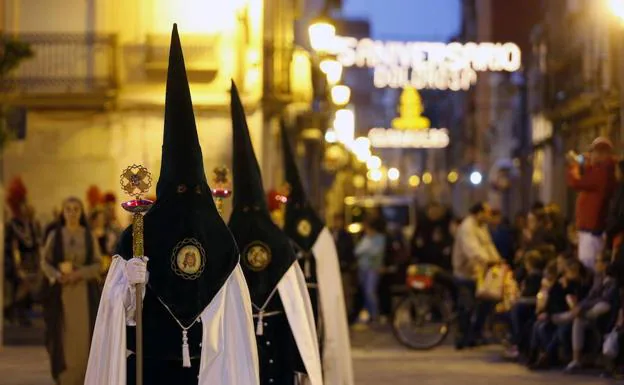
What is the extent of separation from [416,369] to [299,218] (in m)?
4.48

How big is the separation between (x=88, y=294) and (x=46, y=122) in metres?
13.1

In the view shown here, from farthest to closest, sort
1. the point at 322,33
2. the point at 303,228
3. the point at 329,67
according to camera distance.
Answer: the point at 329,67 → the point at 322,33 → the point at 303,228

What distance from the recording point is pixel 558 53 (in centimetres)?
3928

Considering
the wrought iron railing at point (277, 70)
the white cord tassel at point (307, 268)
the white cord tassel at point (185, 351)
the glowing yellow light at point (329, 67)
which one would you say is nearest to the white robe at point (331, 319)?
the white cord tassel at point (307, 268)

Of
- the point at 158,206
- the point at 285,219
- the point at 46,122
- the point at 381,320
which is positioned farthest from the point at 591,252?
the point at 46,122

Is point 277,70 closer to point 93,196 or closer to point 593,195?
point 93,196

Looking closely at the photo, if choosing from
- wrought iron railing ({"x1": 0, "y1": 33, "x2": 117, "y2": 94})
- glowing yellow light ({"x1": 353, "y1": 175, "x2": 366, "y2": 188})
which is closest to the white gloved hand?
wrought iron railing ({"x1": 0, "y1": 33, "x2": 117, "y2": 94})

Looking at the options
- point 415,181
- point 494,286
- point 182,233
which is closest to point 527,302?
point 494,286

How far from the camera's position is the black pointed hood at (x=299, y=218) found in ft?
46.8

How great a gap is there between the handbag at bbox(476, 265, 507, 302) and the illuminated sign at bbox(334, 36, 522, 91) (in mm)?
19225

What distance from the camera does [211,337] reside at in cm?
928

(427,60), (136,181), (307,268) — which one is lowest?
(307,268)

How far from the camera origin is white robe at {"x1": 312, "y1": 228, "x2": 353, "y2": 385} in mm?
14281

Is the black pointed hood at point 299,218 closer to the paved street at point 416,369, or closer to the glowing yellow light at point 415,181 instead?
the paved street at point 416,369
